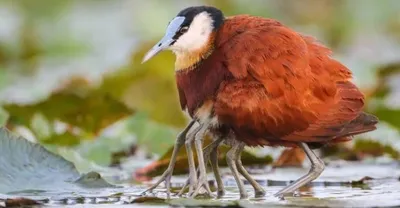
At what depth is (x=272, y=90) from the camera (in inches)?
183

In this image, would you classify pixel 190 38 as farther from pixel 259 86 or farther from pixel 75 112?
pixel 75 112

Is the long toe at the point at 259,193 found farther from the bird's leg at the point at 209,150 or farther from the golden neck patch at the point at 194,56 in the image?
the golden neck patch at the point at 194,56

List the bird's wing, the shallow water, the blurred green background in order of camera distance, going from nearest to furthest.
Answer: the shallow water, the bird's wing, the blurred green background

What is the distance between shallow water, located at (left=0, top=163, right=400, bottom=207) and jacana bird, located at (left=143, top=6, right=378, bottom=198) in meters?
0.22

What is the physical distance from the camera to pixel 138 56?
9.48 meters

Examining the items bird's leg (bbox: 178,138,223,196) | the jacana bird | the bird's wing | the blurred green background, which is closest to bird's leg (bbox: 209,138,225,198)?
bird's leg (bbox: 178,138,223,196)

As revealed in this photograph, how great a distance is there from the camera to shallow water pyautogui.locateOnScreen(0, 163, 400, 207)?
443cm

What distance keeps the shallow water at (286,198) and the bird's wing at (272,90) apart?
0.32 m

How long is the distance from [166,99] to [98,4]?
8.83 m

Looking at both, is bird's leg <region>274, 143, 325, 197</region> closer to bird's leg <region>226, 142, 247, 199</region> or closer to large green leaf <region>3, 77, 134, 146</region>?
bird's leg <region>226, 142, 247, 199</region>

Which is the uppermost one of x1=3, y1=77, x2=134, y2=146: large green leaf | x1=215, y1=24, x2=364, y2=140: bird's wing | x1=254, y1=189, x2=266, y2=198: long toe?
x1=3, y1=77, x2=134, y2=146: large green leaf

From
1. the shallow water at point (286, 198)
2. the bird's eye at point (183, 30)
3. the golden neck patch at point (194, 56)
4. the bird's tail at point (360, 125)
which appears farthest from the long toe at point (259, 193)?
the bird's eye at point (183, 30)

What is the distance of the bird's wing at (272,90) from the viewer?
15.2 feet

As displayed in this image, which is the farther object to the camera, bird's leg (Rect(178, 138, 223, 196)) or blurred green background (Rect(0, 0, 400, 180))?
blurred green background (Rect(0, 0, 400, 180))
